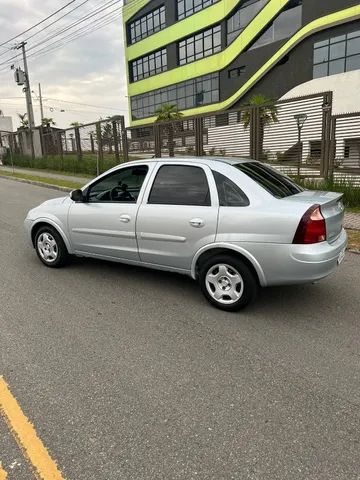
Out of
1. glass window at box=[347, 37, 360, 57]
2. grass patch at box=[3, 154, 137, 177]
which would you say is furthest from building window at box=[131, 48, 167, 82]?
glass window at box=[347, 37, 360, 57]

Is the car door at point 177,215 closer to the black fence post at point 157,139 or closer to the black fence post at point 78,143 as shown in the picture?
the black fence post at point 157,139

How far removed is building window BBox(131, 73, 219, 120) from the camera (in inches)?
1467

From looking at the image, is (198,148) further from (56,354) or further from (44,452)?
(44,452)

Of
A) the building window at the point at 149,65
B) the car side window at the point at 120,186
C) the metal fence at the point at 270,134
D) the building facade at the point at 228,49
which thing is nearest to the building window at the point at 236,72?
the building facade at the point at 228,49

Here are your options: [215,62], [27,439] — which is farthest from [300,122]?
[215,62]

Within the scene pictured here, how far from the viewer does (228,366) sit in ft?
10.8

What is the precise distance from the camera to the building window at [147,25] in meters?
40.6

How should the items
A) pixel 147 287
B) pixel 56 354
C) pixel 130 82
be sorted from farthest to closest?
pixel 130 82 < pixel 147 287 < pixel 56 354


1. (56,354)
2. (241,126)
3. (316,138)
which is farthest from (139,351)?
(241,126)

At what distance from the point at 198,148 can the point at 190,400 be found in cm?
1285

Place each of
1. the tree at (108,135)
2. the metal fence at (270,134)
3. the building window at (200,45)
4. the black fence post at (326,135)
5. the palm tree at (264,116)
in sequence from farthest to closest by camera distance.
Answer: the building window at (200,45) < the tree at (108,135) < the palm tree at (264,116) < the metal fence at (270,134) < the black fence post at (326,135)

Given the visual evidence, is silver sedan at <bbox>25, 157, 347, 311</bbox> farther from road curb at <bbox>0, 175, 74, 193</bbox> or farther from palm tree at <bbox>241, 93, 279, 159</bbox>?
road curb at <bbox>0, 175, 74, 193</bbox>

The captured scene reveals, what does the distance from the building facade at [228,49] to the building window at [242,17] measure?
7cm

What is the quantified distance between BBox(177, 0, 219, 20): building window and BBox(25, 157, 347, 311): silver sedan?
36.6 m
